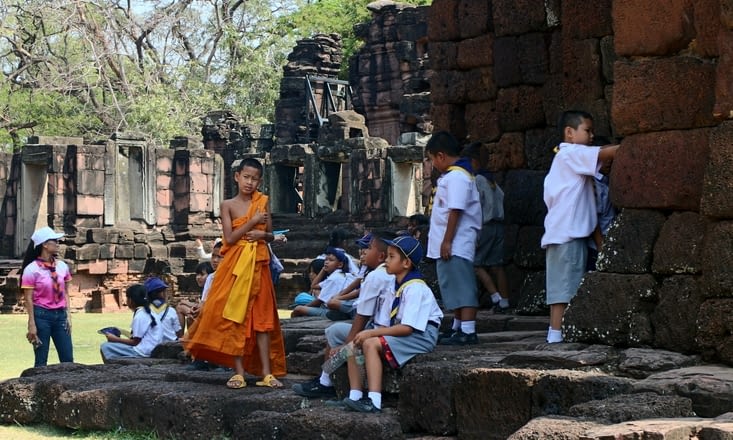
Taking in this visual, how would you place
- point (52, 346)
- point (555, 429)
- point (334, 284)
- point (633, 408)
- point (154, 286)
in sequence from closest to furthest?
1. point (555, 429)
2. point (633, 408)
3. point (154, 286)
4. point (334, 284)
5. point (52, 346)

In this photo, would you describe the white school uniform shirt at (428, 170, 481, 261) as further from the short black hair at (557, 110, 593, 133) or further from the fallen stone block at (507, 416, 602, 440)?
the fallen stone block at (507, 416, 602, 440)

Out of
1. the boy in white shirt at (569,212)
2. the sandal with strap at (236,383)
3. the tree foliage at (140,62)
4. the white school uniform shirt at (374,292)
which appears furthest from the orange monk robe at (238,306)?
the tree foliage at (140,62)

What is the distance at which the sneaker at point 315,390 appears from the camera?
7.37 m

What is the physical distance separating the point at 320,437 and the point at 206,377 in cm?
213

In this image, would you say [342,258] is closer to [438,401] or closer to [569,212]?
[569,212]

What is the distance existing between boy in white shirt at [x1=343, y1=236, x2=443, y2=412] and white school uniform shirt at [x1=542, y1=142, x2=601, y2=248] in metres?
0.82

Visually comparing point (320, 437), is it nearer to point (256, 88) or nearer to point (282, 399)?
point (282, 399)

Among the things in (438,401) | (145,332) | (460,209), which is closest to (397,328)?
(438,401)

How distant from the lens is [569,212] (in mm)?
7312

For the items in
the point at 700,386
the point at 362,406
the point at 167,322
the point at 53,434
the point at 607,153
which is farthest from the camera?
the point at 167,322

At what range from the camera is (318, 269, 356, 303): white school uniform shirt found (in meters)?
11.7

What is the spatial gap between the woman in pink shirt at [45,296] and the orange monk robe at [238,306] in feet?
9.17

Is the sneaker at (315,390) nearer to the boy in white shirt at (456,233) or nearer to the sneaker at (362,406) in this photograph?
the sneaker at (362,406)

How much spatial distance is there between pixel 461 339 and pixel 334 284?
3.96 meters
